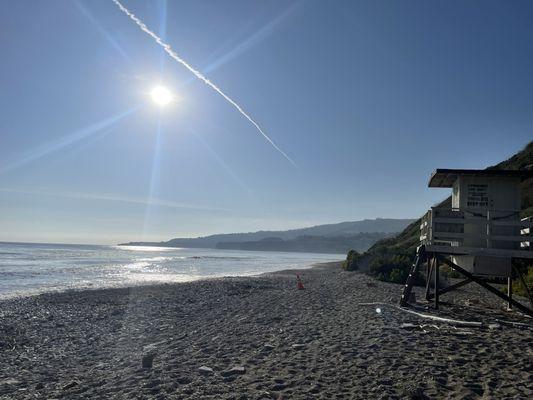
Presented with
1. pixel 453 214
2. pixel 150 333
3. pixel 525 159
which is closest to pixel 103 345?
pixel 150 333

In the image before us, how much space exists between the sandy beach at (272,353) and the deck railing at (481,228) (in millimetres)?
2076

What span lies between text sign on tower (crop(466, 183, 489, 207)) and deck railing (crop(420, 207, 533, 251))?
41 centimetres

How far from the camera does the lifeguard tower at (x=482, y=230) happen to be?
43.2 feet

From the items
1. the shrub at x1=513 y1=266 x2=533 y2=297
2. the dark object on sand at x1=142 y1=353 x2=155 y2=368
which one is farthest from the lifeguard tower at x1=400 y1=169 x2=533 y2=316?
the dark object on sand at x1=142 y1=353 x2=155 y2=368

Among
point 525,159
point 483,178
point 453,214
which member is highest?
point 525,159

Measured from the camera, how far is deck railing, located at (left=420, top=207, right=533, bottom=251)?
42.8ft

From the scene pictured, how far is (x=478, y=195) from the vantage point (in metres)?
14.4

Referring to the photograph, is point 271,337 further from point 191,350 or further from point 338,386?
Answer: point 338,386

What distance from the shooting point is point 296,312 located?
47.5 ft

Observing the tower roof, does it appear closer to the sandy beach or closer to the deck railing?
the deck railing

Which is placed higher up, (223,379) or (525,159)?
(525,159)

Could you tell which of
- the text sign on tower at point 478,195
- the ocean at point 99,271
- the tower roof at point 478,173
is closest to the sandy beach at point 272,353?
the text sign on tower at point 478,195

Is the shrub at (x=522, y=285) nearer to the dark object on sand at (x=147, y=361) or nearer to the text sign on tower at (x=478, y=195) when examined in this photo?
the text sign on tower at (x=478, y=195)

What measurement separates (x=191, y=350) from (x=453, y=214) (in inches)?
348
